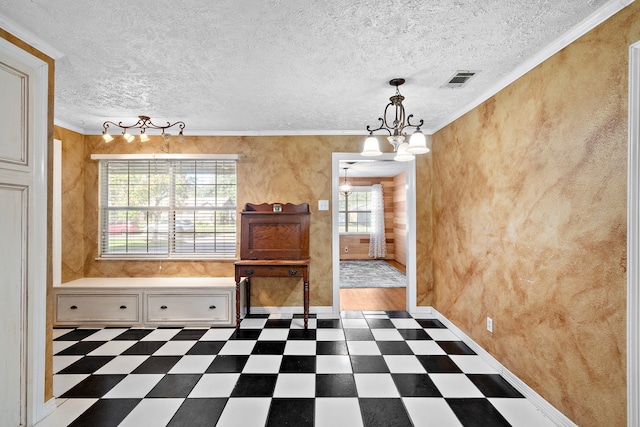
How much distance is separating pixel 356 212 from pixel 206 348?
6.39 m

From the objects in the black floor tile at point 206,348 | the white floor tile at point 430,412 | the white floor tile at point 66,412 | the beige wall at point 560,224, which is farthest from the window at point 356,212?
the white floor tile at point 66,412

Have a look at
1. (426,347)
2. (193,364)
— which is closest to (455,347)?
(426,347)

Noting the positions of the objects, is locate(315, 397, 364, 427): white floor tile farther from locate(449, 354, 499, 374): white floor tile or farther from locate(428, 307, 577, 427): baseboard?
locate(428, 307, 577, 427): baseboard

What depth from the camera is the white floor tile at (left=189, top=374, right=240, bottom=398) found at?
2168 mm

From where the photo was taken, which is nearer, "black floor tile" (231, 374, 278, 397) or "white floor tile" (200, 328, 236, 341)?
"black floor tile" (231, 374, 278, 397)

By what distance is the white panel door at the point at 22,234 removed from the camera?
5.56 ft

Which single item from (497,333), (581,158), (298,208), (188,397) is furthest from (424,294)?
(188,397)

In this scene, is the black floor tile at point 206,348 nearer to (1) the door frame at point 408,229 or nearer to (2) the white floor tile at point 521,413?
(1) the door frame at point 408,229

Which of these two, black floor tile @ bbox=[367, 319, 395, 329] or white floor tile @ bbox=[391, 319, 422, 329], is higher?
black floor tile @ bbox=[367, 319, 395, 329]

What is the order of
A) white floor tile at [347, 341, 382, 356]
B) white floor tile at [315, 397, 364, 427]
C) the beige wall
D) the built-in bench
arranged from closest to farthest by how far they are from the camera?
the beige wall, white floor tile at [315, 397, 364, 427], white floor tile at [347, 341, 382, 356], the built-in bench

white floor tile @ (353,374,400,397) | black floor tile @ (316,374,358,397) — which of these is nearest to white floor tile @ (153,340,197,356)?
black floor tile @ (316,374,358,397)

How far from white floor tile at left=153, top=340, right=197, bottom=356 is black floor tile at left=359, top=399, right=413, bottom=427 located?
5.75 ft

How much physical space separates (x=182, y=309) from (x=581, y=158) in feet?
12.2

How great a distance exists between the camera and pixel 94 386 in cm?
228
